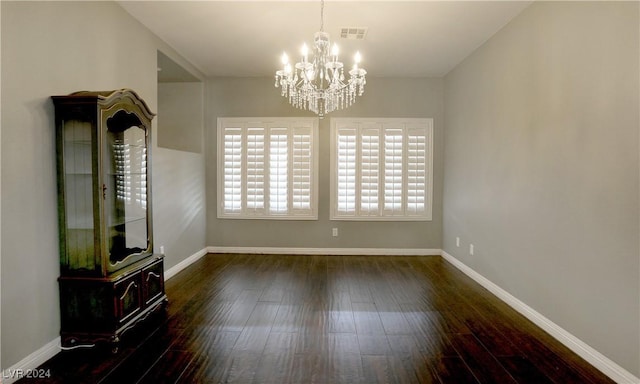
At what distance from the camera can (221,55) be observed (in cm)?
437

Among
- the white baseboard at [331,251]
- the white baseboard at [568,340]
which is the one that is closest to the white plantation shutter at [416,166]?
the white baseboard at [331,251]

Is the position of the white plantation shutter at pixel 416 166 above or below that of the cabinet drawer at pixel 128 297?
above

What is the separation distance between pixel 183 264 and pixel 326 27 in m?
3.58

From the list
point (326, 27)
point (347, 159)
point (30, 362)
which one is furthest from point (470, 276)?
point (30, 362)

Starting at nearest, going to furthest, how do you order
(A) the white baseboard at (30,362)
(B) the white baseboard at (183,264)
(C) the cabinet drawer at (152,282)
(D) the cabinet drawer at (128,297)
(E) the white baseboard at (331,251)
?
(A) the white baseboard at (30,362)
(D) the cabinet drawer at (128,297)
(C) the cabinet drawer at (152,282)
(B) the white baseboard at (183,264)
(E) the white baseboard at (331,251)

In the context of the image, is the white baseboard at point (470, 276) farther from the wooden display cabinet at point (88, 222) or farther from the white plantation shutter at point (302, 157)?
the white plantation shutter at point (302, 157)

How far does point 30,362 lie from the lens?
2168mm

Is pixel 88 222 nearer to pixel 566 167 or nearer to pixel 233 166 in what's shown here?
pixel 233 166

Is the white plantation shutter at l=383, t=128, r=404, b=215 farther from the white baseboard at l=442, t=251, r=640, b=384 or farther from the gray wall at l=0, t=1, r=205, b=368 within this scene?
the gray wall at l=0, t=1, r=205, b=368

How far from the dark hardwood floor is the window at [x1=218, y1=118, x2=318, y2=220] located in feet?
5.03

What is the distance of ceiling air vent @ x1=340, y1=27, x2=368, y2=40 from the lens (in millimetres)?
3570

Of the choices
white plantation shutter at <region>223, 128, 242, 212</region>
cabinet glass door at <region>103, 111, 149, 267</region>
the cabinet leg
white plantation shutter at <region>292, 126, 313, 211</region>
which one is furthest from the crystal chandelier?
the cabinet leg

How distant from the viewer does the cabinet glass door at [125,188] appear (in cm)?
254

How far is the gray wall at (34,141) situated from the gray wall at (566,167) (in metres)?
3.90
